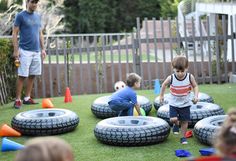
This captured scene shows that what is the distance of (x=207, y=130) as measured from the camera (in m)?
5.80

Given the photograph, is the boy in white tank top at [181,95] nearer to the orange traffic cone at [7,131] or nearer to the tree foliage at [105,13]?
the orange traffic cone at [7,131]

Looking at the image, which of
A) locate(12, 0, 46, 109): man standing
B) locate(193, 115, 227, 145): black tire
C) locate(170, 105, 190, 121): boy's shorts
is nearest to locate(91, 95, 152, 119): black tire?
locate(170, 105, 190, 121): boy's shorts

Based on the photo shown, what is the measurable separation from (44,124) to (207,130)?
238cm

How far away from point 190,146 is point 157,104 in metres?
2.38

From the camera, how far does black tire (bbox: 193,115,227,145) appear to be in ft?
18.9

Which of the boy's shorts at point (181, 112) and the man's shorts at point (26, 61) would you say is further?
the man's shorts at point (26, 61)

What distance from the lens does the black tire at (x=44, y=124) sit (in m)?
6.70

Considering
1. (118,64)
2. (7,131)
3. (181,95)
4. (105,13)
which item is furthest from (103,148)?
(105,13)

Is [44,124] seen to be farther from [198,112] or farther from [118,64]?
[118,64]

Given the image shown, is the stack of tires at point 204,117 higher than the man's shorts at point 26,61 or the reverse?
the reverse

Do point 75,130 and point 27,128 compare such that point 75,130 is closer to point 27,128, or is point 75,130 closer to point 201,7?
point 27,128

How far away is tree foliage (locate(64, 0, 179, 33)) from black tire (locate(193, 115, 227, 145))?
3833cm

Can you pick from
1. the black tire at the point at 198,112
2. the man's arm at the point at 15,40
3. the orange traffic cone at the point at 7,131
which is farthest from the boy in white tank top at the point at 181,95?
the man's arm at the point at 15,40

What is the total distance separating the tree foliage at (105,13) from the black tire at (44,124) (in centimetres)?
3766
